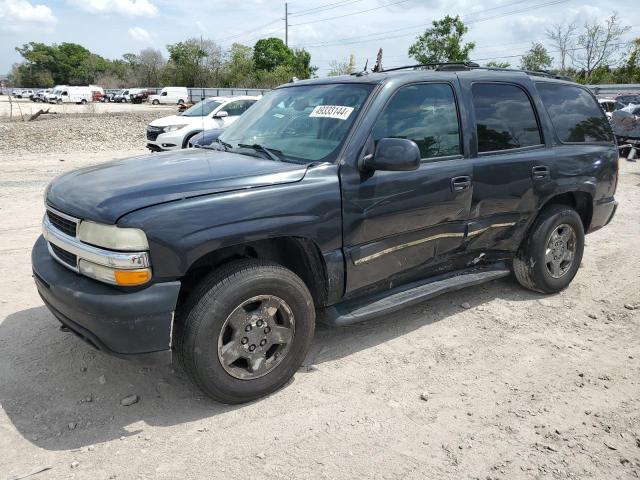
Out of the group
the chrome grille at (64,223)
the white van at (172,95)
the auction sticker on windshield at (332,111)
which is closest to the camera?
the chrome grille at (64,223)

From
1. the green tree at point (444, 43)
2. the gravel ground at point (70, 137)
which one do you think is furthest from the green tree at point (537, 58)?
the gravel ground at point (70, 137)

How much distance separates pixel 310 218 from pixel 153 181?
0.91 metres

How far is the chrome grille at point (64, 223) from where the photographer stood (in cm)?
295

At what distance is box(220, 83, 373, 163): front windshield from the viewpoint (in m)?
3.51

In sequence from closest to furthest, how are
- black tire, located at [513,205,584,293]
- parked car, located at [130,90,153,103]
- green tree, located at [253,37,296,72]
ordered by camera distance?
black tire, located at [513,205,584,293], parked car, located at [130,90,153,103], green tree, located at [253,37,296,72]

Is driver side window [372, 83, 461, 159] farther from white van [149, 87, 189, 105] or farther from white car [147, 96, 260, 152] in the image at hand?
white van [149, 87, 189, 105]

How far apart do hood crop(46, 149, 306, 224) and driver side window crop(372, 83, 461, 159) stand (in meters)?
0.78

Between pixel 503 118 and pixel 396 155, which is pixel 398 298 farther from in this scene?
pixel 503 118

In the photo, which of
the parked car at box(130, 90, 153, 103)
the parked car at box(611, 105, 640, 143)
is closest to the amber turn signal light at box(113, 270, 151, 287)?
the parked car at box(611, 105, 640, 143)

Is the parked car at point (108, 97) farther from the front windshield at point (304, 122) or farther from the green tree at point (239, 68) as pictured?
the front windshield at point (304, 122)

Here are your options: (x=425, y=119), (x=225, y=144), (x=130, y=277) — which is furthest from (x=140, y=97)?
(x=130, y=277)

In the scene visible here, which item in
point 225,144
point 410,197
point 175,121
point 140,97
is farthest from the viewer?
point 140,97

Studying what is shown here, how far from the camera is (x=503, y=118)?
4.34 m

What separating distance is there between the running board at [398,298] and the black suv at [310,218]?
0.01m
